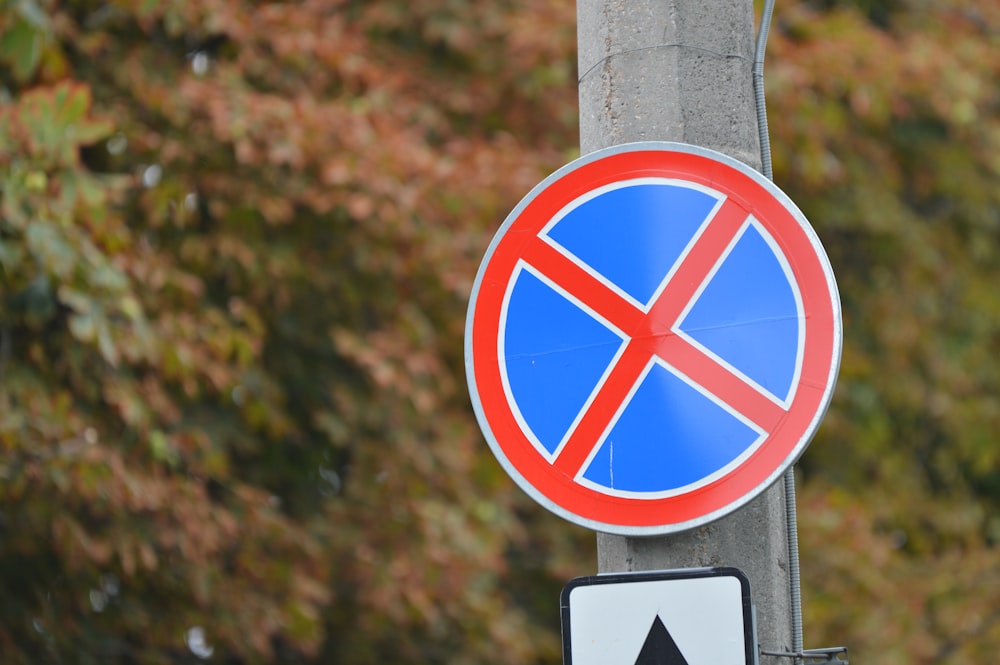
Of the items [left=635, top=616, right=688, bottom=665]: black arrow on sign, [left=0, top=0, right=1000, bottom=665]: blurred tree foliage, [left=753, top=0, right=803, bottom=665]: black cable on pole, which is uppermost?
[left=0, top=0, right=1000, bottom=665]: blurred tree foliage

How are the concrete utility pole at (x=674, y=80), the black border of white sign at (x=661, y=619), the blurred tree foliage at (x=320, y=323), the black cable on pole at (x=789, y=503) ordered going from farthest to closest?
the blurred tree foliage at (x=320, y=323) < the concrete utility pole at (x=674, y=80) < the black cable on pole at (x=789, y=503) < the black border of white sign at (x=661, y=619)

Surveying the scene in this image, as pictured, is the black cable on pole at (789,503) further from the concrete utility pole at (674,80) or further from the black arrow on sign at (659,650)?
the black arrow on sign at (659,650)

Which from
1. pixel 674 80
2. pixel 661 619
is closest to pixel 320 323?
pixel 674 80

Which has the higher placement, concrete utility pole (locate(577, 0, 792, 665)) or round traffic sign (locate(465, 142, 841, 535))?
concrete utility pole (locate(577, 0, 792, 665))

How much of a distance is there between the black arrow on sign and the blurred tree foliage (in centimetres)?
247

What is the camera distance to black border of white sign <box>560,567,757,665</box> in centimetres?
201

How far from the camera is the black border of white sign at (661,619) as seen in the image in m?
2.01

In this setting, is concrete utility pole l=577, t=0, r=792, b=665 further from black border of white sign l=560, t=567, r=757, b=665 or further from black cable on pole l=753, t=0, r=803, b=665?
black border of white sign l=560, t=567, r=757, b=665

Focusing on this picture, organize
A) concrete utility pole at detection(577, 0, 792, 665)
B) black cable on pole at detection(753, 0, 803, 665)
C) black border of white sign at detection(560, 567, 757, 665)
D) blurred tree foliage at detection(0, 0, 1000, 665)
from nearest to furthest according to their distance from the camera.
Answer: black border of white sign at detection(560, 567, 757, 665) → black cable on pole at detection(753, 0, 803, 665) → concrete utility pole at detection(577, 0, 792, 665) → blurred tree foliage at detection(0, 0, 1000, 665)

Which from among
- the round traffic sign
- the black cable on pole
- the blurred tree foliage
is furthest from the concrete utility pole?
the blurred tree foliage

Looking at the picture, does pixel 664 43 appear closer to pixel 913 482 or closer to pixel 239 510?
pixel 239 510

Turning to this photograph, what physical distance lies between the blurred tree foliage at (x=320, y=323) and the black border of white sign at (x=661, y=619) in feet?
7.80

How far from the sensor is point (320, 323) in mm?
5578

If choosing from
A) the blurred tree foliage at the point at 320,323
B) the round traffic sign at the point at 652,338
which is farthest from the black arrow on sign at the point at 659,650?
the blurred tree foliage at the point at 320,323
